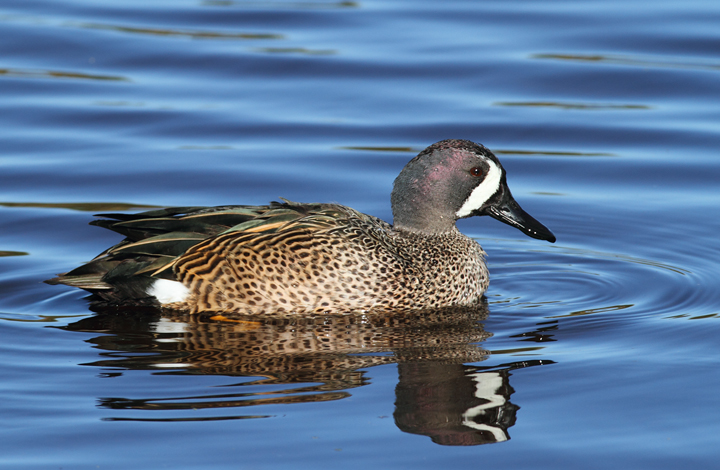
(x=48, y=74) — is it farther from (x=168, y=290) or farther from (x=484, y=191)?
(x=484, y=191)

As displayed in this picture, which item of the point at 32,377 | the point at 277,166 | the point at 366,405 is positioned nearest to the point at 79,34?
the point at 277,166

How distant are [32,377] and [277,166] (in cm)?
518

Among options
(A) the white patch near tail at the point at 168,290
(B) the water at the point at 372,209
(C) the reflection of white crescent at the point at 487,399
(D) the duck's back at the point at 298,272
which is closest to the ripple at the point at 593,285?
(B) the water at the point at 372,209

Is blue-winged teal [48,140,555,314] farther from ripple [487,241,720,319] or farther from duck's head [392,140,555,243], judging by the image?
ripple [487,241,720,319]

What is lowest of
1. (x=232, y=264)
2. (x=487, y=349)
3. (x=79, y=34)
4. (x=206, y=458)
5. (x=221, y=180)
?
(x=206, y=458)

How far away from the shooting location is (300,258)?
7.62 m

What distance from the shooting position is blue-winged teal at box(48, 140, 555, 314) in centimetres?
764

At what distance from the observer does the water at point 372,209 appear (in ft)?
18.6

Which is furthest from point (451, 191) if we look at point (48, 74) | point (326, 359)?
point (48, 74)

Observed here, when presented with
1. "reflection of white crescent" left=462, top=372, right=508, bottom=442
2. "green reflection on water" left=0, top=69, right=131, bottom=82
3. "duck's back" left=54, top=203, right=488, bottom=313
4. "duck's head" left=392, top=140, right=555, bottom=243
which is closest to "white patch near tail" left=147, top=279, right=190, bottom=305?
"duck's back" left=54, top=203, right=488, bottom=313

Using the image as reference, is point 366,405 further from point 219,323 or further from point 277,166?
point 277,166

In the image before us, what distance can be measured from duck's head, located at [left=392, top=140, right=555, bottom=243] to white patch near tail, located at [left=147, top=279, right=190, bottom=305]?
5.60ft

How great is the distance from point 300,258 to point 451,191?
1311 mm

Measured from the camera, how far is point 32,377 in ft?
20.9
